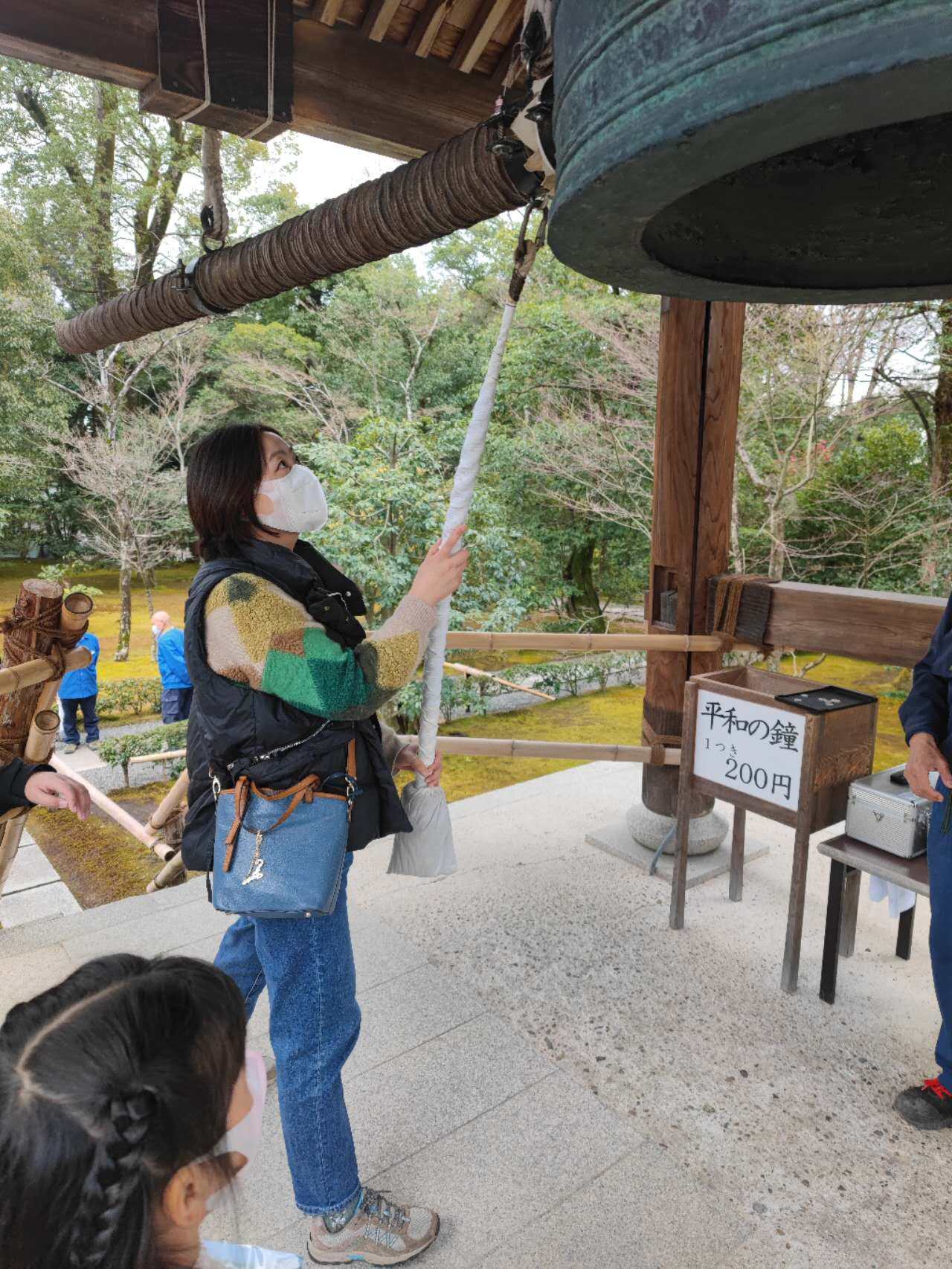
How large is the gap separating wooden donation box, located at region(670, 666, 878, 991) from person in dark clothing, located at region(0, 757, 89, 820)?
1869 mm

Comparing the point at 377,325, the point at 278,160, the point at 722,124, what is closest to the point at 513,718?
the point at 377,325

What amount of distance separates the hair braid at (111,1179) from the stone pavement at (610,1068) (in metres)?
1.01

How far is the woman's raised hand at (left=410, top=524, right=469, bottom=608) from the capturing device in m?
1.43

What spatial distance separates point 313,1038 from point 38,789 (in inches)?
31.0

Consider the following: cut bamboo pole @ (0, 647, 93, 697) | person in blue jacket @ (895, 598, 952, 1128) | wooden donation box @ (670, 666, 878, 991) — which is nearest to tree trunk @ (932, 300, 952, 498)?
wooden donation box @ (670, 666, 878, 991)

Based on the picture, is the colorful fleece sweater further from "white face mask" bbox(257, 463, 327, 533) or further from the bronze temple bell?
the bronze temple bell

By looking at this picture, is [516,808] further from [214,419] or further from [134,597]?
[134,597]

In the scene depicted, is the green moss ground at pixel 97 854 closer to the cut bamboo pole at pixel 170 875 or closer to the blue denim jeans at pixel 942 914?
the cut bamboo pole at pixel 170 875

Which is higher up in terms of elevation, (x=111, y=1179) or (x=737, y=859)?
(x=111, y=1179)

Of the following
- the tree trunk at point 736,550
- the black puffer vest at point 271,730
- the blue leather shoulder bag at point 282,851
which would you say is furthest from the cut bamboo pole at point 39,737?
the tree trunk at point 736,550

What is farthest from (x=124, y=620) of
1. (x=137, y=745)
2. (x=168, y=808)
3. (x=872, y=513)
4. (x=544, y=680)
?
(x=872, y=513)

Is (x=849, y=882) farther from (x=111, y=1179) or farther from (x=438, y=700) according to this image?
(x=111, y=1179)

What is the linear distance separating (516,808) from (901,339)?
586 cm

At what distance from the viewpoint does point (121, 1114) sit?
71 centimetres
